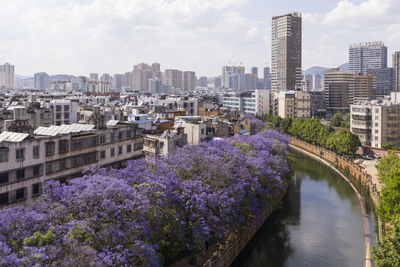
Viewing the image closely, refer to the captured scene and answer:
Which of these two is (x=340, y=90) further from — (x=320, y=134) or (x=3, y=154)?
(x=3, y=154)

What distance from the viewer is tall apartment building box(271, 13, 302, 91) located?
120m

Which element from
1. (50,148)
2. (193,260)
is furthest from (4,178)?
(193,260)

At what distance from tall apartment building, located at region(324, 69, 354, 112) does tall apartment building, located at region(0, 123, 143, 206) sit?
10237cm

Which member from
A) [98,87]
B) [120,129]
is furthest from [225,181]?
[98,87]

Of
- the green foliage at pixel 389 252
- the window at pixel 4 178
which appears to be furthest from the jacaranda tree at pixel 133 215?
the green foliage at pixel 389 252

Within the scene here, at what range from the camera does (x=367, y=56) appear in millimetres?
180250

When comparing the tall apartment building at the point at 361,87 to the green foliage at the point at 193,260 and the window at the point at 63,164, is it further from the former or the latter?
the window at the point at 63,164

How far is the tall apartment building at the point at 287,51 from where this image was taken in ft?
393

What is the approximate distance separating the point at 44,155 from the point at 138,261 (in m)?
10.5

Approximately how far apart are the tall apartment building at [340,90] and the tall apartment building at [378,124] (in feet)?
212

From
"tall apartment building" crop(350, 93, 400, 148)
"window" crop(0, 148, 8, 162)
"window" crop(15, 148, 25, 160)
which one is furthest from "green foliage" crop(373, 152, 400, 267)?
"tall apartment building" crop(350, 93, 400, 148)

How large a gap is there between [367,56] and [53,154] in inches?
7203

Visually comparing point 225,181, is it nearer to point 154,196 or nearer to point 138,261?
point 154,196

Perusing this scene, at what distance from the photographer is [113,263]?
42.4 ft
